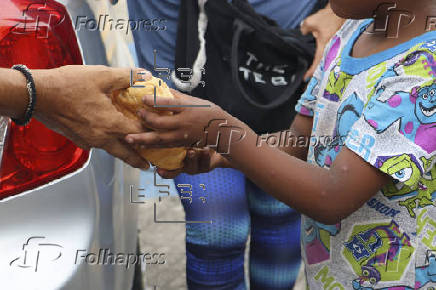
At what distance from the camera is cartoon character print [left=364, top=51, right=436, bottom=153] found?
1118 millimetres

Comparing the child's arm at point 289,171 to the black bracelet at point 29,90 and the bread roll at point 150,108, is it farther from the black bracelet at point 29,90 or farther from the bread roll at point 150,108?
the black bracelet at point 29,90

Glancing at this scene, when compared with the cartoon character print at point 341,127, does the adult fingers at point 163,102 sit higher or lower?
higher

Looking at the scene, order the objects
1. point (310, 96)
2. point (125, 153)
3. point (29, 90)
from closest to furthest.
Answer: point (29, 90) < point (125, 153) < point (310, 96)

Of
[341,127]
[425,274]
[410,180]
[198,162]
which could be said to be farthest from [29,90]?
[425,274]

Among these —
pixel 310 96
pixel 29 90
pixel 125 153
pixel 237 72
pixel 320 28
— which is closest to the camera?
pixel 29 90

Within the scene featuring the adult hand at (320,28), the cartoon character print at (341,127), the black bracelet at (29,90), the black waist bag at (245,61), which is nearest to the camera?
the black bracelet at (29,90)

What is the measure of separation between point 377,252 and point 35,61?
2.97 ft

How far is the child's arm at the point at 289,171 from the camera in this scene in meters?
1.15

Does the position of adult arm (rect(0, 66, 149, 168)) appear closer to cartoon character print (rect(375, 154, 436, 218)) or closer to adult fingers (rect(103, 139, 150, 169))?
adult fingers (rect(103, 139, 150, 169))

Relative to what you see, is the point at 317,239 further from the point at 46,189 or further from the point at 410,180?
the point at 46,189

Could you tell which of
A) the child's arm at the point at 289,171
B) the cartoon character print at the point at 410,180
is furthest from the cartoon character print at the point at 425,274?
the child's arm at the point at 289,171

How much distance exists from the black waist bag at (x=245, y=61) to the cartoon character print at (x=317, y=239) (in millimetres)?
432

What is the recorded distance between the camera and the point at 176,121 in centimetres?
113

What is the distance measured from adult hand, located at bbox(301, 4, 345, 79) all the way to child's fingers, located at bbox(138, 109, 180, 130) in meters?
0.85
